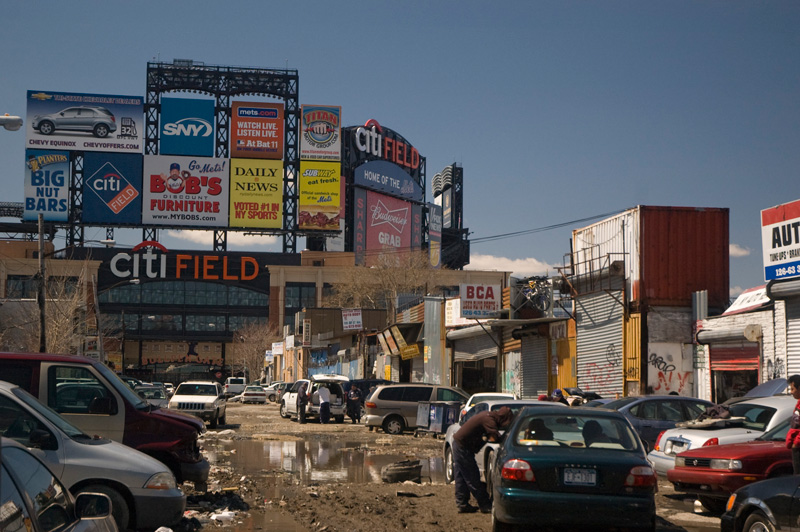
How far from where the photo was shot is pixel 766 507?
777cm

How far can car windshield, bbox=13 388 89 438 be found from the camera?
839 centimetres

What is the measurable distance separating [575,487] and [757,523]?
172cm

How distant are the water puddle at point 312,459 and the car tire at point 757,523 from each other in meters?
7.70

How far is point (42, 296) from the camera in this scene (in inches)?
1177

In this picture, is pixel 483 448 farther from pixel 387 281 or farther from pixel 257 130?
pixel 257 130

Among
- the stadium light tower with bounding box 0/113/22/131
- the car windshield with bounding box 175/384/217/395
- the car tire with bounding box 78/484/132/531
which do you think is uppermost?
the stadium light tower with bounding box 0/113/22/131

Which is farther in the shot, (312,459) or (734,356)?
(734,356)

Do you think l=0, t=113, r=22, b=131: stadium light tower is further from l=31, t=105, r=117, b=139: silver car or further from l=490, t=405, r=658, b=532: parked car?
l=31, t=105, r=117, b=139: silver car

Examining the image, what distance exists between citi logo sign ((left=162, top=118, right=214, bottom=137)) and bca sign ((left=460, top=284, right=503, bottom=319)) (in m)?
57.9

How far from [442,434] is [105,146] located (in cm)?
6827

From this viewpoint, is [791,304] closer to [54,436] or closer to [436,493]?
[436,493]

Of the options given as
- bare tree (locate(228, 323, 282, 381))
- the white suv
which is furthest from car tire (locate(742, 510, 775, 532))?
bare tree (locate(228, 323, 282, 381))

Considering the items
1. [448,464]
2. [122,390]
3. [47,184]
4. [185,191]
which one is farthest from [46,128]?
[122,390]

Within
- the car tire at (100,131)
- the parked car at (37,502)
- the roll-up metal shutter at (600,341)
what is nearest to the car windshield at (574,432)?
the parked car at (37,502)
